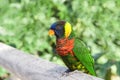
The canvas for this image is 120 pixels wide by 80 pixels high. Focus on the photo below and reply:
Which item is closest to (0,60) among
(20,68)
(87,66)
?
(20,68)

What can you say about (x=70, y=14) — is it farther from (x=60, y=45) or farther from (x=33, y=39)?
(x=60, y=45)

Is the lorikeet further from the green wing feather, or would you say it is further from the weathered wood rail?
the weathered wood rail

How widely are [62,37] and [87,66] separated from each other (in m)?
0.20

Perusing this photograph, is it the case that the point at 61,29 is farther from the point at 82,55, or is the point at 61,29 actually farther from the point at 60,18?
the point at 60,18

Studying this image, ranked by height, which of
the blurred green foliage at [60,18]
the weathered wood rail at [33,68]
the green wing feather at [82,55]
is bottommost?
the weathered wood rail at [33,68]

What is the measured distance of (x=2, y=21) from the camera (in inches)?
144

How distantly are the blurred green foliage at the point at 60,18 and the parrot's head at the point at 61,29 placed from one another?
1689mm

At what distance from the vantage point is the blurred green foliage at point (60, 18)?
3.63 m

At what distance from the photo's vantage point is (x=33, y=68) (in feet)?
5.25

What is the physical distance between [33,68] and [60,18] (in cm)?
214

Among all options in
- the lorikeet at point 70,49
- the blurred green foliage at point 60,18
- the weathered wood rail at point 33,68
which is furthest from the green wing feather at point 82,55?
the blurred green foliage at point 60,18

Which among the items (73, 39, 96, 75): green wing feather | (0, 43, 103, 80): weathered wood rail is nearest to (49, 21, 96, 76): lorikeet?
(73, 39, 96, 75): green wing feather

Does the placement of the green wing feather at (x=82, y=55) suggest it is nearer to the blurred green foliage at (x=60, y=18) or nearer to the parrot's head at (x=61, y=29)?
the parrot's head at (x=61, y=29)

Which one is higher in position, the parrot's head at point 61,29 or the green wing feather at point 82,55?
the parrot's head at point 61,29
